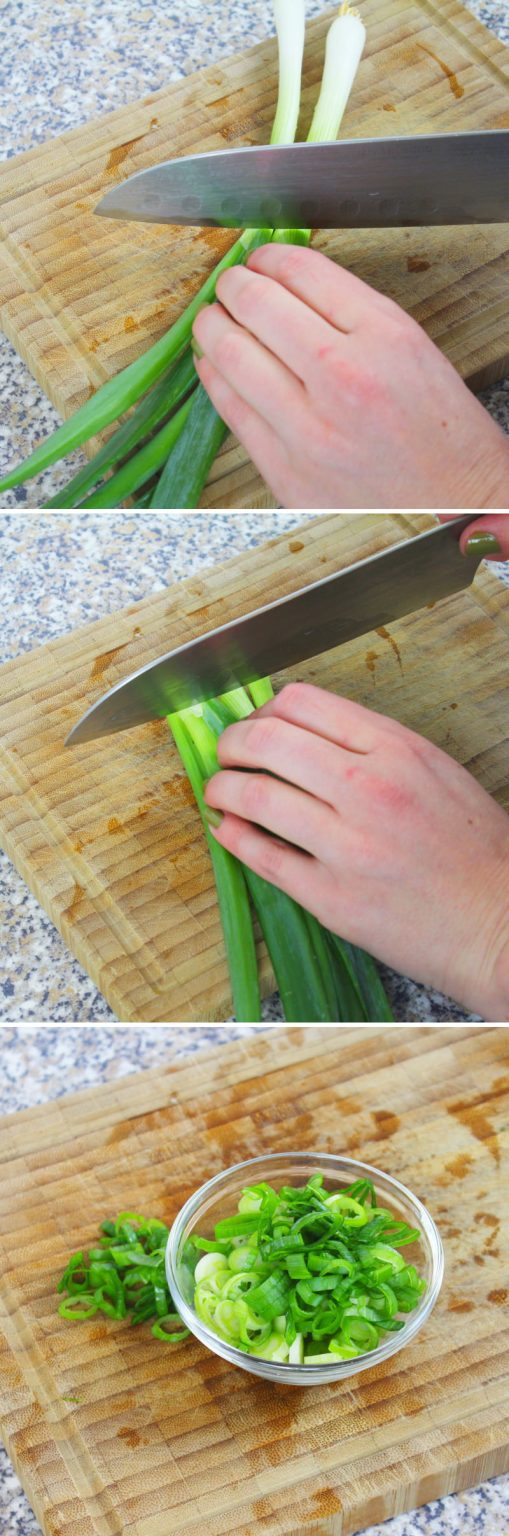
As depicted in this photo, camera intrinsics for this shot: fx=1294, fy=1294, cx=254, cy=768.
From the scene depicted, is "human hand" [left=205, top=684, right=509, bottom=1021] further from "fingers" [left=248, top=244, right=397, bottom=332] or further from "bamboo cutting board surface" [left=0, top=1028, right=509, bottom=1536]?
"fingers" [left=248, top=244, right=397, bottom=332]

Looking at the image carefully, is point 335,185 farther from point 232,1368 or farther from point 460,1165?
point 232,1368

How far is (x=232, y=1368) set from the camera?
37.0 inches

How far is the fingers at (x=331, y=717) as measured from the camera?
1.03 metres

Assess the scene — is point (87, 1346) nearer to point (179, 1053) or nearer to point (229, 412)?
point (179, 1053)

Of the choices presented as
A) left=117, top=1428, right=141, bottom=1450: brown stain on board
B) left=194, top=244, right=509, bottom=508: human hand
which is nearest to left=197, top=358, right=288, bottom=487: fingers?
left=194, top=244, right=509, bottom=508: human hand

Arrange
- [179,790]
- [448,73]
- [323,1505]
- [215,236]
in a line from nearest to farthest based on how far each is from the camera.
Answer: [323,1505] < [179,790] < [215,236] < [448,73]

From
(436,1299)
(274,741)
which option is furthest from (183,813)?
(436,1299)

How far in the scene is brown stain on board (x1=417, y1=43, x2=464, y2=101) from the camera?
1286 millimetres

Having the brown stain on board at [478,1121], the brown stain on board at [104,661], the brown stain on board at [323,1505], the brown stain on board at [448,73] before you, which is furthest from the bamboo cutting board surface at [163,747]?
the brown stain on board at [448,73]

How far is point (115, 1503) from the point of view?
88 cm

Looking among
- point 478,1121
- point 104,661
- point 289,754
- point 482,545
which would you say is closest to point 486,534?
point 482,545

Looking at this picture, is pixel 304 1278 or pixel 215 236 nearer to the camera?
pixel 304 1278

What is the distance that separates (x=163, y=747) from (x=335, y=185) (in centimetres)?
48

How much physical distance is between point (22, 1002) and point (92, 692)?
28 centimetres
